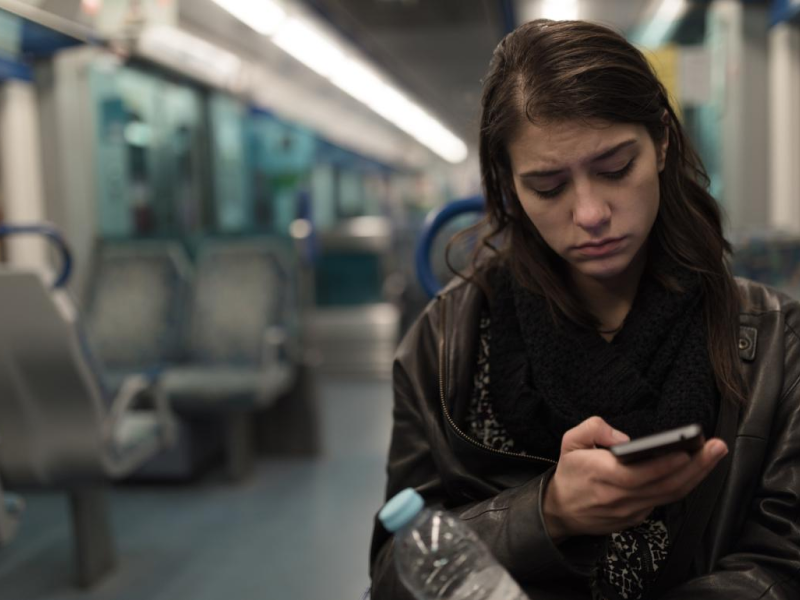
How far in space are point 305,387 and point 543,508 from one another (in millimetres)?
3996

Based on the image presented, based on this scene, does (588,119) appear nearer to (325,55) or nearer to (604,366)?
(604,366)

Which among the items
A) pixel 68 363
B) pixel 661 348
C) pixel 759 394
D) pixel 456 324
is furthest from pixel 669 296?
pixel 68 363

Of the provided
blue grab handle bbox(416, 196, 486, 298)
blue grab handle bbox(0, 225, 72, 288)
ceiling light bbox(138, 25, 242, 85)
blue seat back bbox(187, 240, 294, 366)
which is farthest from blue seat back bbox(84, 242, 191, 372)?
blue grab handle bbox(416, 196, 486, 298)

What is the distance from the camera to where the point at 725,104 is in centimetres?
450

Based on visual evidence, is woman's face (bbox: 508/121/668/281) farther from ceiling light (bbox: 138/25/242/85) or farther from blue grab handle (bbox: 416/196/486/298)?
ceiling light (bbox: 138/25/242/85)

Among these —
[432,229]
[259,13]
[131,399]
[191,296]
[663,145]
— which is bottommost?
[131,399]

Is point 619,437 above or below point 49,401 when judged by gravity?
above

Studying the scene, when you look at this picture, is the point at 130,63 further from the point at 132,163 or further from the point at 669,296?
the point at 669,296

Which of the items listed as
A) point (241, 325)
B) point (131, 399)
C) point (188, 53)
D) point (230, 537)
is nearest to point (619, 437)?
point (131, 399)

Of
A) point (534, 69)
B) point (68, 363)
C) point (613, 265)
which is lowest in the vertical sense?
point (68, 363)

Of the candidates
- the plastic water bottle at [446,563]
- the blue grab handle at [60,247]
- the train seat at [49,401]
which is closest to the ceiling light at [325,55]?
the blue grab handle at [60,247]

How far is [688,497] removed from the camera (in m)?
1.12

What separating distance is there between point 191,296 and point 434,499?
3.84 meters

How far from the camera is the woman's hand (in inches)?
33.1
